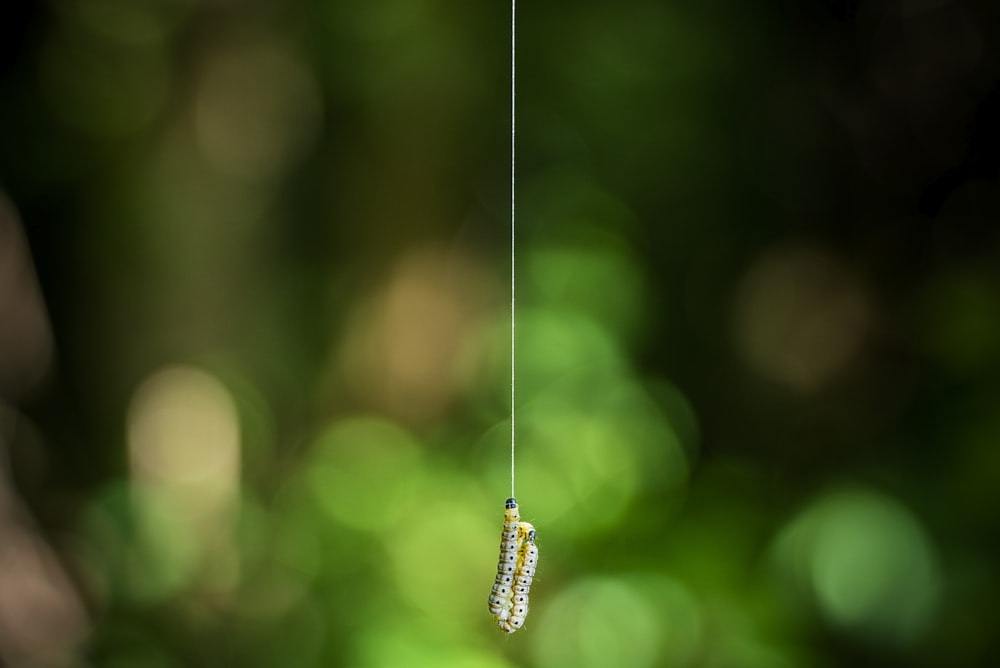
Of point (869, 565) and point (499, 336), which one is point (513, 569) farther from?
point (869, 565)

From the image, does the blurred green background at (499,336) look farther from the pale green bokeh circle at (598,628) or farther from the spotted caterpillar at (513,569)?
the spotted caterpillar at (513,569)

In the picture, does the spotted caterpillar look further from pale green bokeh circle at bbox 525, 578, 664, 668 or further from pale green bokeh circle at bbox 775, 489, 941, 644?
pale green bokeh circle at bbox 775, 489, 941, 644

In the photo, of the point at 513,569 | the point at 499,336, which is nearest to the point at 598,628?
the point at 513,569

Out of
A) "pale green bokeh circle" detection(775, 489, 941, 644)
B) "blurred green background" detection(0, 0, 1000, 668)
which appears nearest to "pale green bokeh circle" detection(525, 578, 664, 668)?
"blurred green background" detection(0, 0, 1000, 668)

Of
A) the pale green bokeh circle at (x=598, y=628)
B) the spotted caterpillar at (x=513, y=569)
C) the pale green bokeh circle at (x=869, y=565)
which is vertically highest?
the spotted caterpillar at (x=513, y=569)

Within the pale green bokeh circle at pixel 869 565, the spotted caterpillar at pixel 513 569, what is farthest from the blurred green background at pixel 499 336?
the spotted caterpillar at pixel 513 569

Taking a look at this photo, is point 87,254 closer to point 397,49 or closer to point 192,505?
point 192,505
